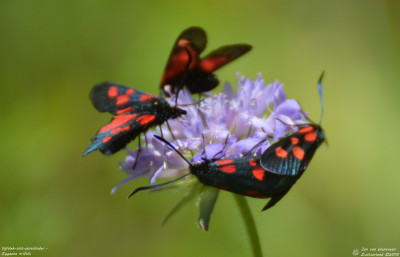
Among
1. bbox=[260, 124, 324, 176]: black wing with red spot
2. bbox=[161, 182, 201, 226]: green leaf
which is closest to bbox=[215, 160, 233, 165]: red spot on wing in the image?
bbox=[260, 124, 324, 176]: black wing with red spot

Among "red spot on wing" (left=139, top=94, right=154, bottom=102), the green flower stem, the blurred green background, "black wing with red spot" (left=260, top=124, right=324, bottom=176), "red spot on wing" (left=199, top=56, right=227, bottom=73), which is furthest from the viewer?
the blurred green background

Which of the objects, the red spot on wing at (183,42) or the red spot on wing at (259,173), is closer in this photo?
the red spot on wing at (259,173)

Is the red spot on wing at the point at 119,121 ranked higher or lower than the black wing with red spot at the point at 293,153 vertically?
higher

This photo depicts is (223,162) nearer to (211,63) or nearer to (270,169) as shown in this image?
(270,169)

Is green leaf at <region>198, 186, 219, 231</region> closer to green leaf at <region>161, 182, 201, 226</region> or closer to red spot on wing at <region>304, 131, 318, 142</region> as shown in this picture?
green leaf at <region>161, 182, 201, 226</region>

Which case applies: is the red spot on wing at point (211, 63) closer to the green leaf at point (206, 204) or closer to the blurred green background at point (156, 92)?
the green leaf at point (206, 204)

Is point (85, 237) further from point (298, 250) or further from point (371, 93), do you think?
point (371, 93)

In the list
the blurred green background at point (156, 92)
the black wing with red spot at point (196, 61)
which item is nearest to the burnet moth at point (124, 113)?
the black wing with red spot at point (196, 61)
